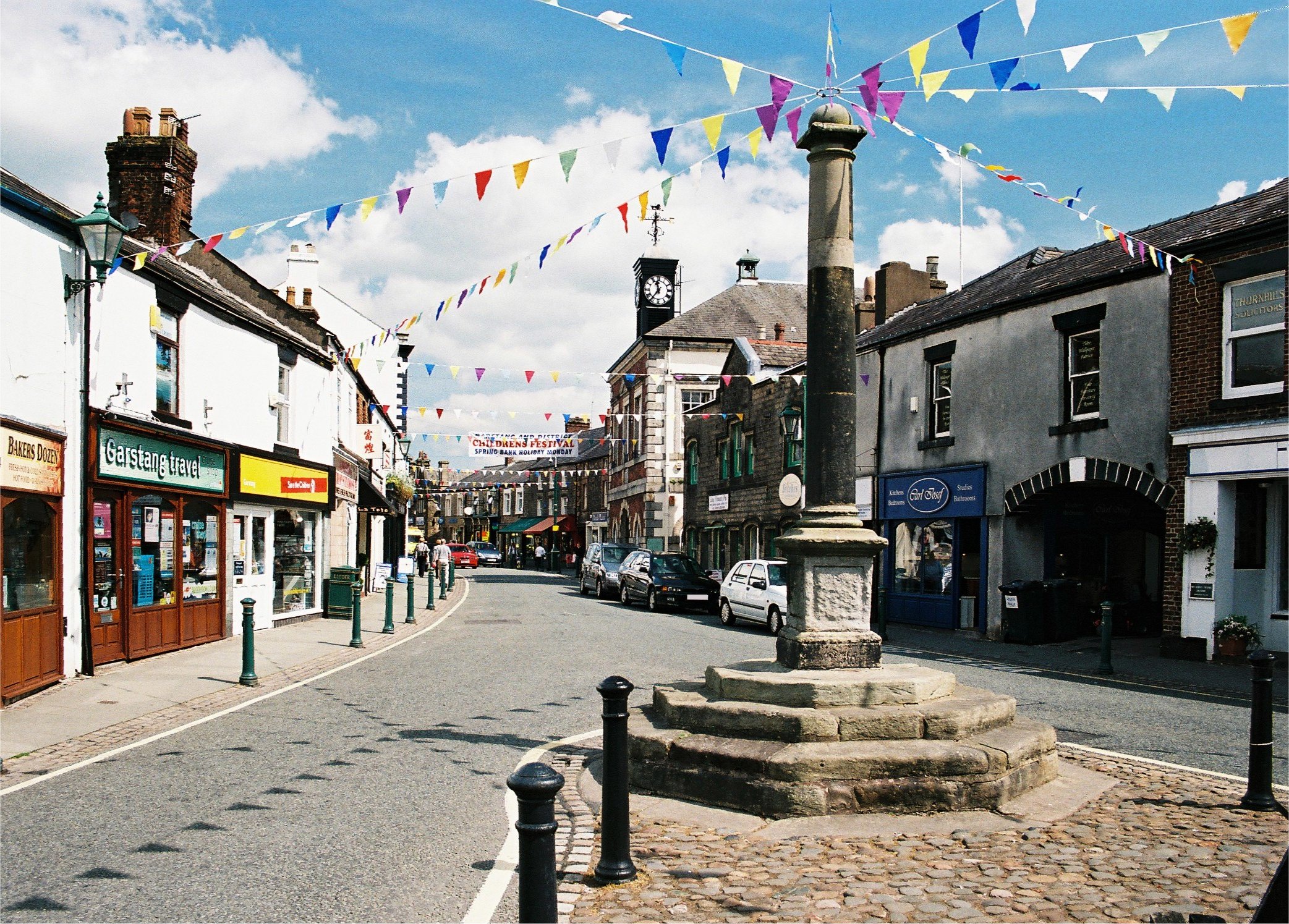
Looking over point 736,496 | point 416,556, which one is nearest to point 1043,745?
point 736,496

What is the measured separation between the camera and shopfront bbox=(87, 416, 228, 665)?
12.9 m

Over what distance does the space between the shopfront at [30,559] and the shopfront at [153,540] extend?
0.79 m

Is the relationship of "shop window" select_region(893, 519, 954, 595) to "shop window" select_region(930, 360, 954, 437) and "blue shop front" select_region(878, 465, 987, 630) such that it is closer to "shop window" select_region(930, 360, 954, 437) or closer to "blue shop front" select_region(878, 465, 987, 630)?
"blue shop front" select_region(878, 465, 987, 630)

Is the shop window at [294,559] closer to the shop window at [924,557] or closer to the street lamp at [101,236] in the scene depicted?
the street lamp at [101,236]

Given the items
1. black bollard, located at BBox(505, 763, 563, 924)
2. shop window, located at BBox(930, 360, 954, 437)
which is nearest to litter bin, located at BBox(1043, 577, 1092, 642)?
shop window, located at BBox(930, 360, 954, 437)

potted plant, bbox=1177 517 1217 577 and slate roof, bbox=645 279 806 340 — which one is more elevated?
slate roof, bbox=645 279 806 340

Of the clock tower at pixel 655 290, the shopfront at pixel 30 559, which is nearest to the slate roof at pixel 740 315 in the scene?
the clock tower at pixel 655 290

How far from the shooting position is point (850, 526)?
7.69 m

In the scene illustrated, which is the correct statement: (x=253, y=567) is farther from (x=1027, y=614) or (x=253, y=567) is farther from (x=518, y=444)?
(x=518, y=444)

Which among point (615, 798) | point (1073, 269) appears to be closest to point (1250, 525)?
point (1073, 269)

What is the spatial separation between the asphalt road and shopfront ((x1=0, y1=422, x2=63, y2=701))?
239cm

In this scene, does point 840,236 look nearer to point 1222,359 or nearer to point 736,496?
point 1222,359

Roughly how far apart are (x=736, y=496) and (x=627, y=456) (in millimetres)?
16853

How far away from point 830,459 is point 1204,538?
9800 millimetres
